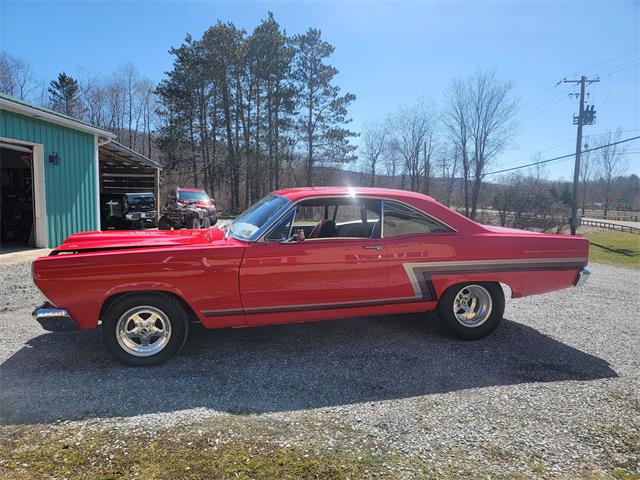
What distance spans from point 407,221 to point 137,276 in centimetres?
271

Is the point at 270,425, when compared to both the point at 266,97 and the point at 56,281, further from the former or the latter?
the point at 266,97

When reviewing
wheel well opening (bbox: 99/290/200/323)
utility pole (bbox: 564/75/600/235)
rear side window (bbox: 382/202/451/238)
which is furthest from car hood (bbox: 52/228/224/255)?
utility pole (bbox: 564/75/600/235)

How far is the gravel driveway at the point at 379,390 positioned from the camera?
8.60 ft

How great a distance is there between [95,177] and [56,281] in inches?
357

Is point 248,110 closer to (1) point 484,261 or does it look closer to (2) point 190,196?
(2) point 190,196

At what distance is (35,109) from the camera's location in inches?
343

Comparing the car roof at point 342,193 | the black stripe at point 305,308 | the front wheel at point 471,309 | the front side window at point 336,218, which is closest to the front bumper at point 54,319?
the black stripe at point 305,308

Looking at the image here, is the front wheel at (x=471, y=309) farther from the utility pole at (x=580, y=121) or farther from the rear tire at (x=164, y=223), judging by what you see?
the utility pole at (x=580, y=121)

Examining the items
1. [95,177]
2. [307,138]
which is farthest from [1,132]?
[307,138]

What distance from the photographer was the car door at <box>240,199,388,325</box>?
3.68 m

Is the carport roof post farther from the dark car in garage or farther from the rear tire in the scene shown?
the dark car in garage

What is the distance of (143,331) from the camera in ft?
11.7

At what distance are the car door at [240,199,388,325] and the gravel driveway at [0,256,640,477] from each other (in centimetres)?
50

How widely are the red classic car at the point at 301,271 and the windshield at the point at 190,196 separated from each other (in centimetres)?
1187
